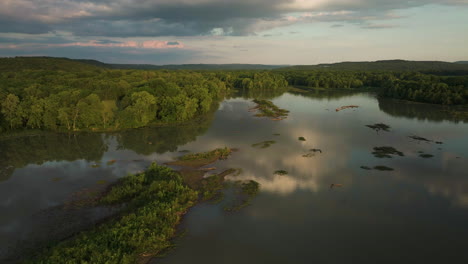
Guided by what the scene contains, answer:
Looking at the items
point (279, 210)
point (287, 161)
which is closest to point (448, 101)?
point (287, 161)

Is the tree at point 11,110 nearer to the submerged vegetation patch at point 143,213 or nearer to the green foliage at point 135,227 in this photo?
the submerged vegetation patch at point 143,213

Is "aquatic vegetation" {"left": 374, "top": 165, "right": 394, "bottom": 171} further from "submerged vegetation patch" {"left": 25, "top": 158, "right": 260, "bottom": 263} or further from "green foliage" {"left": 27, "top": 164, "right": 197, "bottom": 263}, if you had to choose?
"green foliage" {"left": 27, "top": 164, "right": 197, "bottom": 263}

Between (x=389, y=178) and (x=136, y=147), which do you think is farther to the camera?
(x=136, y=147)

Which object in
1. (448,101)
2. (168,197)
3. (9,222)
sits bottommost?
(9,222)

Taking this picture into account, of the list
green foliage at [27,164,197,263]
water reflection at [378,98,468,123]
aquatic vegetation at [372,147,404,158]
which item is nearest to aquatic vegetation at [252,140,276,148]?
aquatic vegetation at [372,147,404,158]

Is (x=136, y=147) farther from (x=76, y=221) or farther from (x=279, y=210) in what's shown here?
(x=279, y=210)

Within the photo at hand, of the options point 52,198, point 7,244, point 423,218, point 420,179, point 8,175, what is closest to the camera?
point 7,244

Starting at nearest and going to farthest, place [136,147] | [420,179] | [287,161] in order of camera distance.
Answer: [420,179], [287,161], [136,147]
